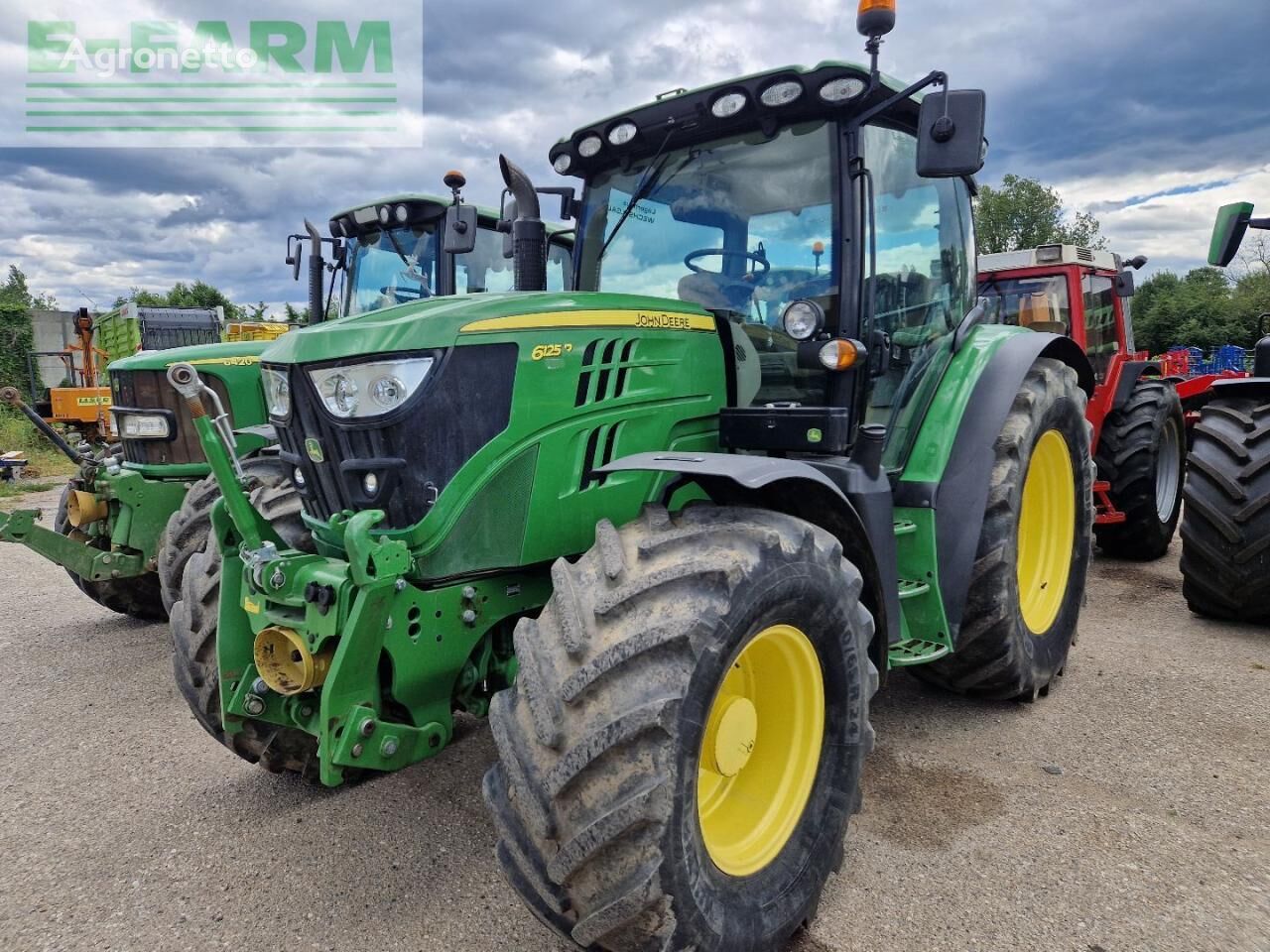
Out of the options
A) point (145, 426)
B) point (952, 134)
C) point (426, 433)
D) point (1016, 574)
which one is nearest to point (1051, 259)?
point (1016, 574)

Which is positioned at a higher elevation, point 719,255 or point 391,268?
point 391,268

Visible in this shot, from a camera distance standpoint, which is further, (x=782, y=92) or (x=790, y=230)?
(x=790, y=230)

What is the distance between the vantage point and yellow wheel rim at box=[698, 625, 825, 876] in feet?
7.18

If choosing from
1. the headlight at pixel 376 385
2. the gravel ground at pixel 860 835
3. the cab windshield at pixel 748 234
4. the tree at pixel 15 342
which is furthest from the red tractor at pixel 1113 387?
the tree at pixel 15 342

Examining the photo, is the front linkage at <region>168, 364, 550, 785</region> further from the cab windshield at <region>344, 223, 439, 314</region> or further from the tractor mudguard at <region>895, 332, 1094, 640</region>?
the cab windshield at <region>344, 223, 439, 314</region>

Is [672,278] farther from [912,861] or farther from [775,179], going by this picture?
[912,861]

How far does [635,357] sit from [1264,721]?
2996 millimetres

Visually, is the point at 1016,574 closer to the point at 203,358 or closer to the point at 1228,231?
the point at 1228,231

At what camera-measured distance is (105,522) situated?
195 inches

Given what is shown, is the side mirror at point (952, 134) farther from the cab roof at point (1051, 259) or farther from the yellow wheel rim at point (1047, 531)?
the cab roof at point (1051, 259)

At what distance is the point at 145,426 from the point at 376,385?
11.6 ft

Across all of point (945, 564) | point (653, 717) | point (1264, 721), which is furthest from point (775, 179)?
point (1264, 721)

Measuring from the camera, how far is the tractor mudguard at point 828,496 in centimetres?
221

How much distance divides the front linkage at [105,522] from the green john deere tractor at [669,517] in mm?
2336
